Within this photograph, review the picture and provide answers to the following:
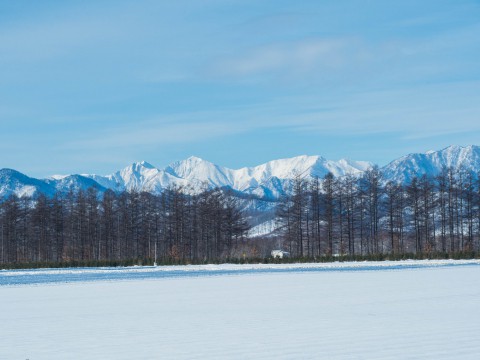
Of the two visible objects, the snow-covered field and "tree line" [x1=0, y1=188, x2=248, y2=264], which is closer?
the snow-covered field

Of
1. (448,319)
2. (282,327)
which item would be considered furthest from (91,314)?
(448,319)

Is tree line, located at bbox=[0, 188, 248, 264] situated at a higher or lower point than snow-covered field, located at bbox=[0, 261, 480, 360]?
higher

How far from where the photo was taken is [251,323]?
14.1 metres

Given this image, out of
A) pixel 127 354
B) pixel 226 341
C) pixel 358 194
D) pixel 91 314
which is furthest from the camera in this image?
pixel 358 194

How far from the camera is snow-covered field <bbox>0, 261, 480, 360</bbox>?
10.5m

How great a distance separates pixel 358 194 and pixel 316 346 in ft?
198

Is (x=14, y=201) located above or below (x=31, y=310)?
above

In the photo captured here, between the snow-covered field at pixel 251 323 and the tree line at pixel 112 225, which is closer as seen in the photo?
the snow-covered field at pixel 251 323

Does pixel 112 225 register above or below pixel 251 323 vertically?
above

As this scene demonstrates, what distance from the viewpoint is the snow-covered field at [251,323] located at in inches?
414

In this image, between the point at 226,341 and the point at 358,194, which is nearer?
the point at 226,341

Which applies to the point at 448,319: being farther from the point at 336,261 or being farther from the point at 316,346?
the point at 336,261

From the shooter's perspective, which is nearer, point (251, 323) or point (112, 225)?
point (251, 323)

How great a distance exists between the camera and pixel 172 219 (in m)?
73.9
